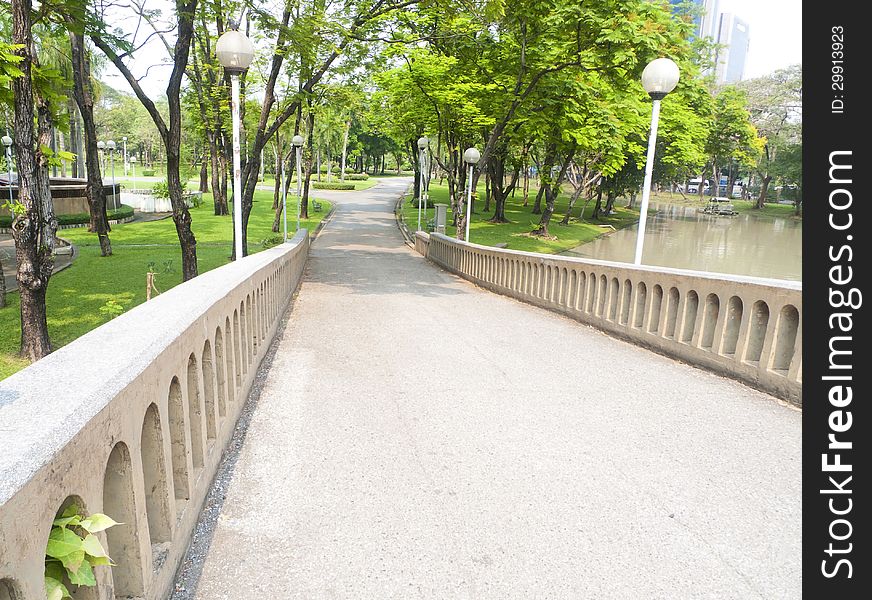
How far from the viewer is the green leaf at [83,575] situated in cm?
174

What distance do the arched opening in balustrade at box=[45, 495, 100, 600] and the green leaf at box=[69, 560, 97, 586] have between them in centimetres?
7

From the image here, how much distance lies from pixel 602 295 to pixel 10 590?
8122mm

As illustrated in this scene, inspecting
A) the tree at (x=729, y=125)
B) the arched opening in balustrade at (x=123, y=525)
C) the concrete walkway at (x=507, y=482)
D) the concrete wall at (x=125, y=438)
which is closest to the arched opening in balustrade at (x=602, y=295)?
the concrete walkway at (x=507, y=482)

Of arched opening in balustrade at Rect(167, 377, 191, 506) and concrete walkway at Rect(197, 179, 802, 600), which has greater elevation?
arched opening in balustrade at Rect(167, 377, 191, 506)

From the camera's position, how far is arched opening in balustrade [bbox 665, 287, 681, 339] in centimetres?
706

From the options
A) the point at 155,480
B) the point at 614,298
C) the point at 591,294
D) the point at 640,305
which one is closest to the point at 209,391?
the point at 155,480

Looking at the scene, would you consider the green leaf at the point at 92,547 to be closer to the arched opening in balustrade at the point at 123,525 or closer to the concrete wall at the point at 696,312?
the arched opening in balustrade at the point at 123,525

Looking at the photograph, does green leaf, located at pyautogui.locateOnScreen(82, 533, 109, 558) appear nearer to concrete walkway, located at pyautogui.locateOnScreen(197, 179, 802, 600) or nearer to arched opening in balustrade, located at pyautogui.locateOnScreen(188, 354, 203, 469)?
concrete walkway, located at pyautogui.locateOnScreen(197, 179, 802, 600)

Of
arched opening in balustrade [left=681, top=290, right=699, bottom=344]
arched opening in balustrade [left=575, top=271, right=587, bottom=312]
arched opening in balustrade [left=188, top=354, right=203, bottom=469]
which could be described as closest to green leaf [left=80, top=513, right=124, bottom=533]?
arched opening in balustrade [left=188, top=354, right=203, bottom=469]

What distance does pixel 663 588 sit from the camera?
2869 millimetres

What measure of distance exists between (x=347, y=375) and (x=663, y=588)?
155 inches

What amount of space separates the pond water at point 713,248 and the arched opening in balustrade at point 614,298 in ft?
53.6
